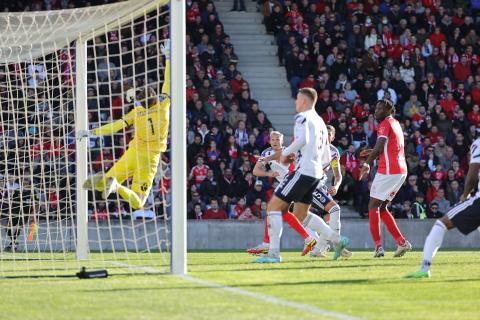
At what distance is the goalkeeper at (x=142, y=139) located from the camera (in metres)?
16.1

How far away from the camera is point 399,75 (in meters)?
31.5

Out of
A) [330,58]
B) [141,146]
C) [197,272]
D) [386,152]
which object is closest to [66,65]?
[141,146]

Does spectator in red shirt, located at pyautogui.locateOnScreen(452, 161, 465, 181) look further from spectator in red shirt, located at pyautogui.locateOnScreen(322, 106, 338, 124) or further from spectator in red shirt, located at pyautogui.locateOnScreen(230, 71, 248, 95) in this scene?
spectator in red shirt, located at pyautogui.locateOnScreen(230, 71, 248, 95)

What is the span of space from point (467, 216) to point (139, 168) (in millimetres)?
5926

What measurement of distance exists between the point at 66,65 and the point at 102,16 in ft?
15.8

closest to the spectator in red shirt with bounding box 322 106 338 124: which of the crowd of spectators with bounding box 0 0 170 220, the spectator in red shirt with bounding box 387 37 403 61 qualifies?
the spectator in red shirt with bounding box 387 37 403 61

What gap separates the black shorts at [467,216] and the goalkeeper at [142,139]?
14.7ft

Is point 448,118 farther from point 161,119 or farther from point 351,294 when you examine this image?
point 351,294

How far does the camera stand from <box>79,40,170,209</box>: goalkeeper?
1611 centimetres

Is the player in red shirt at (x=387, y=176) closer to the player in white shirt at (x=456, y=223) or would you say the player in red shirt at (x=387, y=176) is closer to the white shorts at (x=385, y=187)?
the white shorts at (x=385, y=187)

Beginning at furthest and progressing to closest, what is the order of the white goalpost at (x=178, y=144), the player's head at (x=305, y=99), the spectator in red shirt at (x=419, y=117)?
the spectator in red shirt at (x=419, y=117) → the player's head at (x=305, y=99) → the white goalpost at (x=178, y=144)

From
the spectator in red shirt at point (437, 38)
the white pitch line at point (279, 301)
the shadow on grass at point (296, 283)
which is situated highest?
the spectator in red shirt at point (437, 38)

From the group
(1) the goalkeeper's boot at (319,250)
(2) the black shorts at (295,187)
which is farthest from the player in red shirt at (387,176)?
(2) the black shorts at (295,187)

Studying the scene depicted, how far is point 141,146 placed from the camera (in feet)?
55.8
